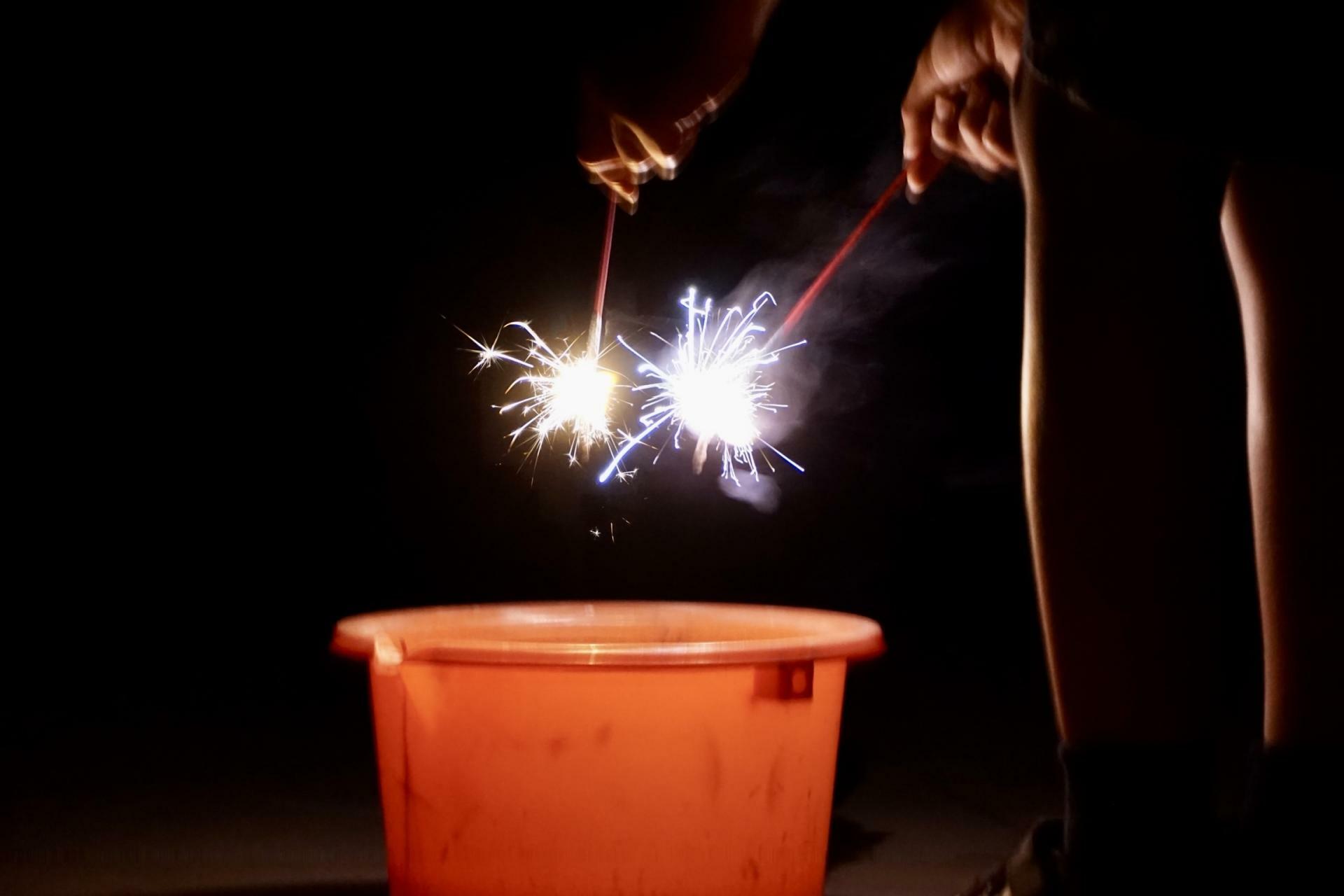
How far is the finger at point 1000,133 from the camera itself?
3.59 feet

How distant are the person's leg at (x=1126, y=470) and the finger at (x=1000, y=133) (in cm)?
29

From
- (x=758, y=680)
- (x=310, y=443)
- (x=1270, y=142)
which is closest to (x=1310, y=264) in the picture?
(x=1270, y=142)

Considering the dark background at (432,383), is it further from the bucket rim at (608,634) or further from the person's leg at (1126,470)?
the person's leg at (1126,470)

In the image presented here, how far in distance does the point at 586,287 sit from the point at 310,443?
0.61 m

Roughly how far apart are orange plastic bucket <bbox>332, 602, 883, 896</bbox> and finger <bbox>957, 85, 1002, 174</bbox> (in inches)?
18.6

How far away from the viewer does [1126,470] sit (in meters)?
0.76

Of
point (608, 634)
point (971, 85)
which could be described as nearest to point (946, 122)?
point (971, 85)

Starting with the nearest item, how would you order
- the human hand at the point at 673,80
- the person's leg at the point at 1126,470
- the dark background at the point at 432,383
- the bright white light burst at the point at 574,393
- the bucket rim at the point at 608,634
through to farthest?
the person's leg at the point at 1126,470 < the bucket rim at the point at 608,634 < the human hand at the point at 673,80 < the bright white light burst at the point at 574,393 < the dark background at the point at 432,383

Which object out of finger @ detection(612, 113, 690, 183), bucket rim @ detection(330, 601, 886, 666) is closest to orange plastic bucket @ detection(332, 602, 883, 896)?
bucket rim @ detection(330, 601, 886, 666)

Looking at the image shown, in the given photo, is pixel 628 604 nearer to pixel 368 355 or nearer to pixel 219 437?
pixel 368 355

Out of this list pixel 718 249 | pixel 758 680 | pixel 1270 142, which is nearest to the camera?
pixel 1270 142

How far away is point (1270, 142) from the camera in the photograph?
0.74 m

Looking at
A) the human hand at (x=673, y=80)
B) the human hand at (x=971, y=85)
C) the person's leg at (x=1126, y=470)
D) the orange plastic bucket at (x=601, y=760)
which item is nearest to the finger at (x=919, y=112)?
the human hand at (x=971, y=85)

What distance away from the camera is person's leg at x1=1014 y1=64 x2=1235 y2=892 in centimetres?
74
